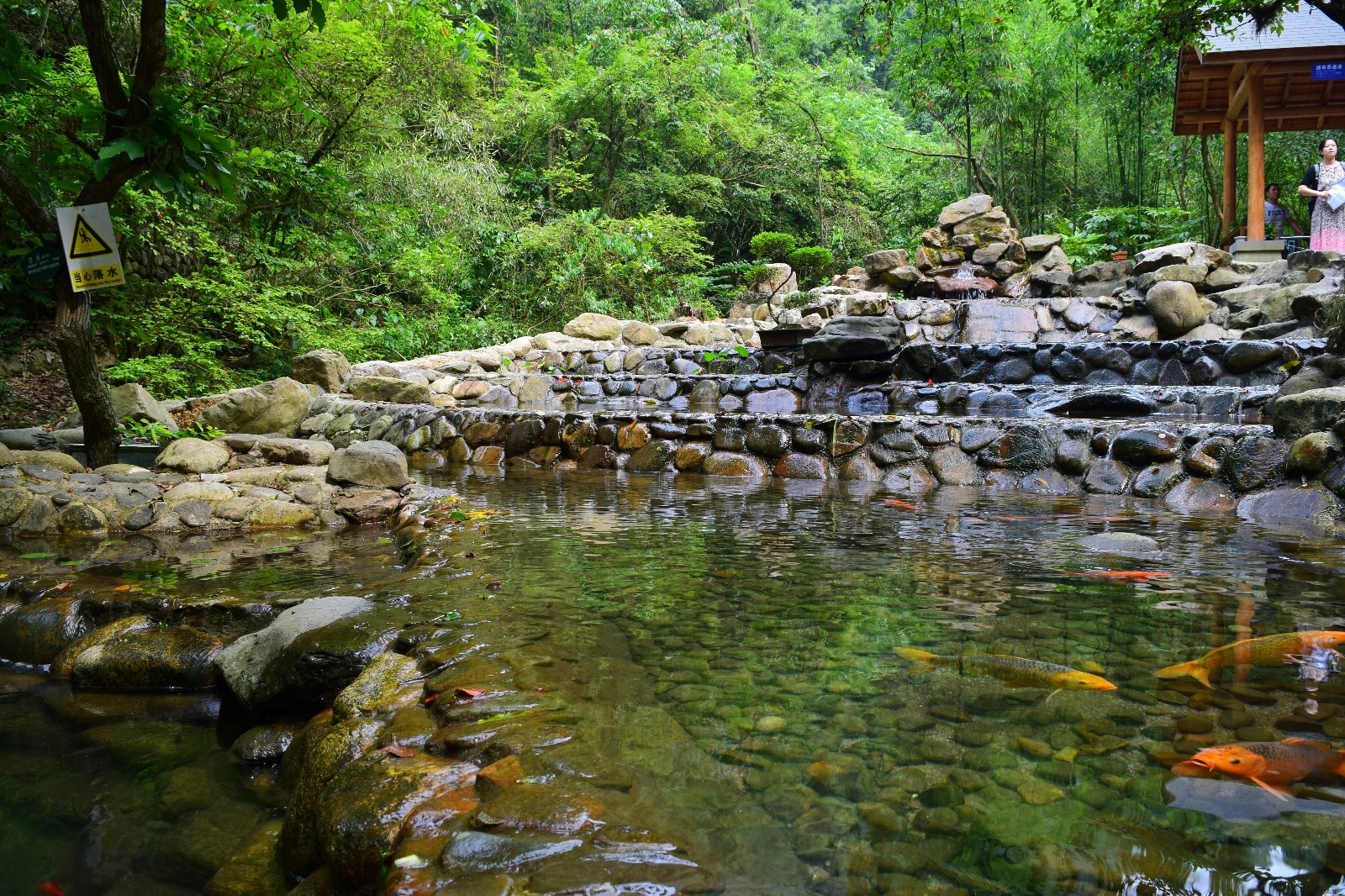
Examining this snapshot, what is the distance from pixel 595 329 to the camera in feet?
38.1

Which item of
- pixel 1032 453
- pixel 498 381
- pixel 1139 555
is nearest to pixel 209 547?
pixel 1139 555

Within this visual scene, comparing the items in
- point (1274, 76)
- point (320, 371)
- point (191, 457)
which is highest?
point (1274, 76)

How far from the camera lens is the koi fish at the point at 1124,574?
8.28ft

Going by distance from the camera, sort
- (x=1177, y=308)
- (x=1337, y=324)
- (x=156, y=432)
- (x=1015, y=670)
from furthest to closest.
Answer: (x=1177, y=308), (x=156, y=432), (x=1337, y=324), (x=1015, y=670)

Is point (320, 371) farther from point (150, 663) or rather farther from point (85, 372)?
point (150, 663)

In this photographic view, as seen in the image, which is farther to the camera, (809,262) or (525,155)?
(525,155)

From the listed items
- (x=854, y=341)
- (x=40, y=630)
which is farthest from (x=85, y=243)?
(x=854, y=341)

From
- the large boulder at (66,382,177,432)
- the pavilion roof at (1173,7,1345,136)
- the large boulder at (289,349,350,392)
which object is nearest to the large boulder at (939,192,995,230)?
the pavilion roof at (1173,7,1345,136)

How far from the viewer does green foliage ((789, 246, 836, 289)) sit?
15.4m

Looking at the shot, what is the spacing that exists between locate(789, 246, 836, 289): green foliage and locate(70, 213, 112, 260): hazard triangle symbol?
42.5 feet

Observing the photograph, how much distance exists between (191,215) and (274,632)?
8.91 m

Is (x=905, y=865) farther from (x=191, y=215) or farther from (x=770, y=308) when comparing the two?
(x=770, y=308)

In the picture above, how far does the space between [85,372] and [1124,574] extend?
531cm

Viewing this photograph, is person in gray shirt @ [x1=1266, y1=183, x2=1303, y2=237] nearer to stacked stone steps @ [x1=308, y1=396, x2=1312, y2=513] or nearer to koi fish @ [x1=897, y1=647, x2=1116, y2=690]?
stacked stone steps @ [x1=308, y1=396, x2=1312, y2=513]
